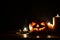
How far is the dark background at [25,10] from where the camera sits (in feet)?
24.0

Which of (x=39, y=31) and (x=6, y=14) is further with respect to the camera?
(x=6, y=14)

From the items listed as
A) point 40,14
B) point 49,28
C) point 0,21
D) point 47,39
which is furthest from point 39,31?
point 0,21

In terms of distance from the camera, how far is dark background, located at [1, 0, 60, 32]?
7.30 metres

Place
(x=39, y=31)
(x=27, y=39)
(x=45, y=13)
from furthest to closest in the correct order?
(x=45, y=13) < (x=39, y=31) < (x=27, y=39)

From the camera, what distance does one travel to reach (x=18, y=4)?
293 inches

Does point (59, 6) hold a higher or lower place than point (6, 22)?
higher

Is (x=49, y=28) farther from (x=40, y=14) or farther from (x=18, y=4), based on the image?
(x=18, y=4)

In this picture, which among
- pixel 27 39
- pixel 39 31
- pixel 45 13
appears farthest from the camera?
pixel 45 13

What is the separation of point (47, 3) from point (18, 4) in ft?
3.94

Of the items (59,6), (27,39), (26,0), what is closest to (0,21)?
(26,0)

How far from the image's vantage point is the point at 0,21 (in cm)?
733

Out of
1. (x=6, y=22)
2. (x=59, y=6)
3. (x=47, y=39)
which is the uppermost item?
(x=59, y=6)

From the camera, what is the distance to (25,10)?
24.3ft

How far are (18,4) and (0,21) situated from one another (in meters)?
1.02
